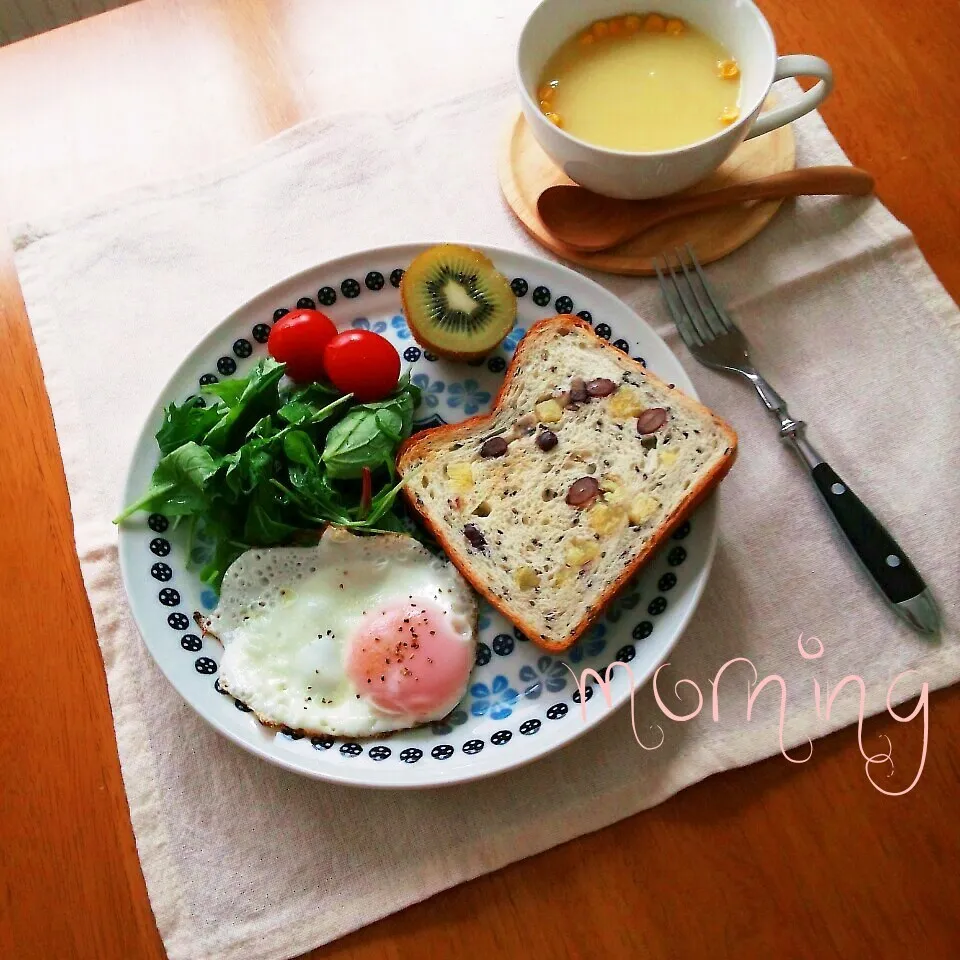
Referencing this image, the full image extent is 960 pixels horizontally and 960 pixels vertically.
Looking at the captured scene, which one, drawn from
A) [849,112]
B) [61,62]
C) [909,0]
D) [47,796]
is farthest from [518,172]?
[47,796]

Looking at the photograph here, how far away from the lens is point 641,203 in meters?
2.37

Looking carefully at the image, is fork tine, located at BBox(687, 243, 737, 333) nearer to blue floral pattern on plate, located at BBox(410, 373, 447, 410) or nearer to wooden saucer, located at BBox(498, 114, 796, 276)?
wooden saucer, located at BBox(498, 114, 796, 276)

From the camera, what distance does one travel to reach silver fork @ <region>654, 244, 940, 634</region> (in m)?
2.00

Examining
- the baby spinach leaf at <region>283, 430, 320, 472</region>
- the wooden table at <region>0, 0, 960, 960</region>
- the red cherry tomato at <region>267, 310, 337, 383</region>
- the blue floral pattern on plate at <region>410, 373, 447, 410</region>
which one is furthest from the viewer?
the blue floral pattern on plate at <region>410, 373, 447, 410</region>

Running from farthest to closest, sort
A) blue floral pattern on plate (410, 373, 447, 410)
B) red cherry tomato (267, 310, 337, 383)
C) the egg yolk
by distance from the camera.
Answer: blue floral pattern on plate (410, 373, 447, 410) < red cherry tomato (267, 310, 337, 383) < the egg yolk

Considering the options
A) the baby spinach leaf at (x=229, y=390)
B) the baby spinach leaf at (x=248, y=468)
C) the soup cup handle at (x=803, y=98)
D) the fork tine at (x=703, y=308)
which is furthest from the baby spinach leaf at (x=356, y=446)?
the soup cup handle at (x=803, y=98)

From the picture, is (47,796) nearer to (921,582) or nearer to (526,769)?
(526,769)

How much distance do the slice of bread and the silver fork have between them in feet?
0.84

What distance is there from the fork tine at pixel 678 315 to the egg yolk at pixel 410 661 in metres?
0.95

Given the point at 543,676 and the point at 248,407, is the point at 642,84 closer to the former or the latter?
the point at 248,407

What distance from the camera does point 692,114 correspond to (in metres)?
2.22

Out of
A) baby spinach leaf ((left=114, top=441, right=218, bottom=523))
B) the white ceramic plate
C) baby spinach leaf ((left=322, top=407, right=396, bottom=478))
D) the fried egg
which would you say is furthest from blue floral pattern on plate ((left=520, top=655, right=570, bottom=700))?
baby spinach leaf ((left=114, top=441, right=218, bottom=523))

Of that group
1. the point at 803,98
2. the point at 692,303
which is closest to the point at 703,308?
the point at 692,303

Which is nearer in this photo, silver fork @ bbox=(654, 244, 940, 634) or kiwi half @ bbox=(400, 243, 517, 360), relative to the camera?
silver fork @ bbox=(654, 244, 940, 634)
